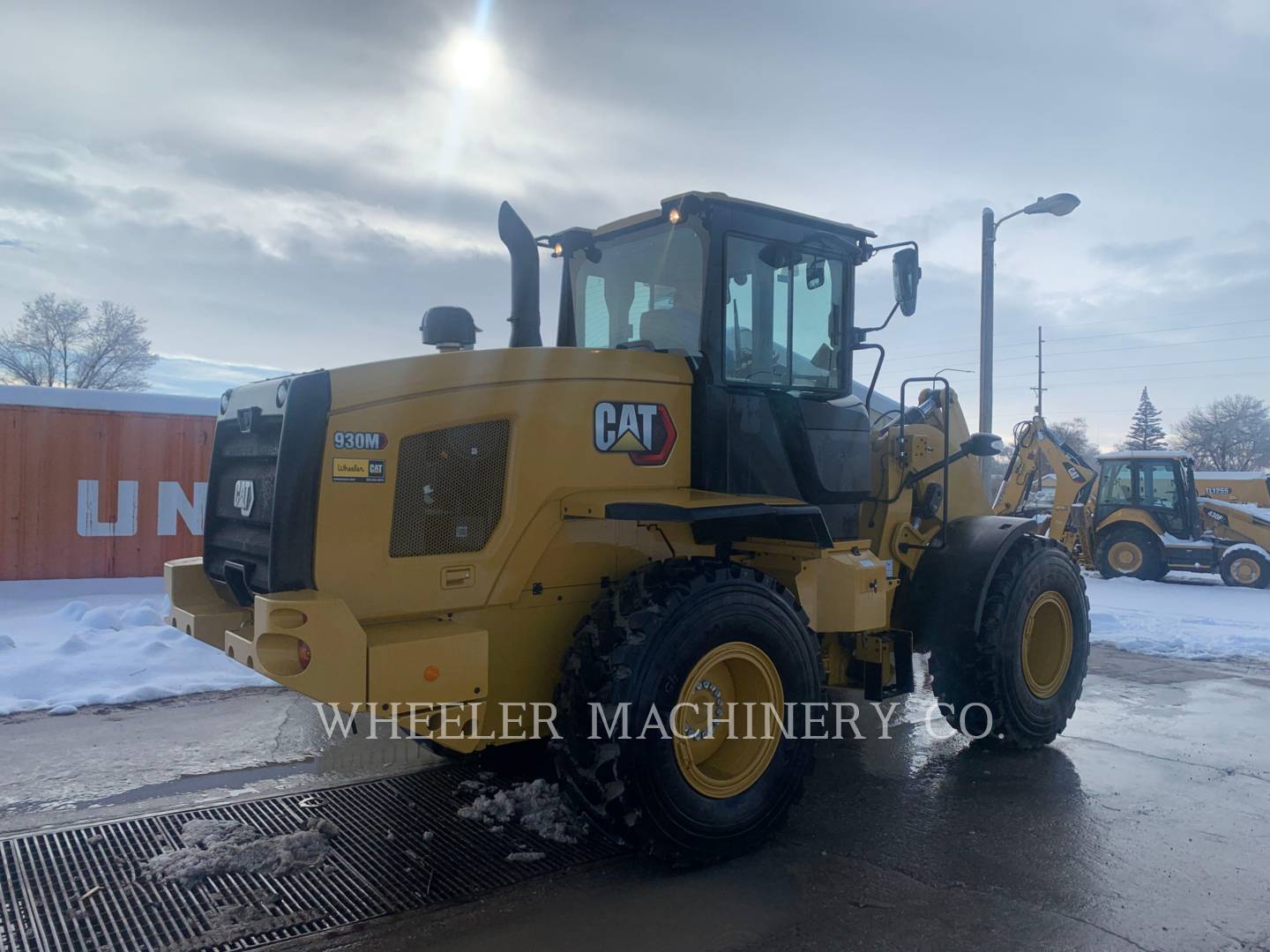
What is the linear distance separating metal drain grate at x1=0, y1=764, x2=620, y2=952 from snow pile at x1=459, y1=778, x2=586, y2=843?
0.21ft

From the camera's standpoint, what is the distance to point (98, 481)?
12164 mm

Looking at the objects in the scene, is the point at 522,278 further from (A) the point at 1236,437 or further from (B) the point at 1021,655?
(A) the point at 1236,437

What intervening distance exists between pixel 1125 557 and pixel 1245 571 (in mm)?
1952

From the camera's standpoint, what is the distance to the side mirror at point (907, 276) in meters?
5.68

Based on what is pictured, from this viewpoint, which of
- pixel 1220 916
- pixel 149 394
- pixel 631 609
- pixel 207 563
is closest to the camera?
pixel 1220 916

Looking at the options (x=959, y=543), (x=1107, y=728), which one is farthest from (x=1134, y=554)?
(x=959, y=543)

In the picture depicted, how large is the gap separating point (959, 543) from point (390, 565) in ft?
12.5

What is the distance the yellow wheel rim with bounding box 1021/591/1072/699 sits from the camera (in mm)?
6641

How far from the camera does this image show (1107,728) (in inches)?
276

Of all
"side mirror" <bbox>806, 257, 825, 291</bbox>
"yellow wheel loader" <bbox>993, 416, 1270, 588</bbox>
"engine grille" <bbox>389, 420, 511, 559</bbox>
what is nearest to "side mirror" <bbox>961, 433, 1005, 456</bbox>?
"side mirror" <bbox>806, 257, 825, 291</bbox>

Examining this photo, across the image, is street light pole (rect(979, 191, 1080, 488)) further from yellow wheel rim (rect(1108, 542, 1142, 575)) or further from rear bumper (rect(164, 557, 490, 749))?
rear bumper (rect(164, 557, 490, 749))

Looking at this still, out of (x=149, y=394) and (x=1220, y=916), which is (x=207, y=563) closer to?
(x=1220, y=916)

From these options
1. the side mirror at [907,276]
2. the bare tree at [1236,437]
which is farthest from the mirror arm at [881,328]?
the bare tree at [1236,437]

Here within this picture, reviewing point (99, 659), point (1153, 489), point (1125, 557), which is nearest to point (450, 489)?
point (99, 659)
